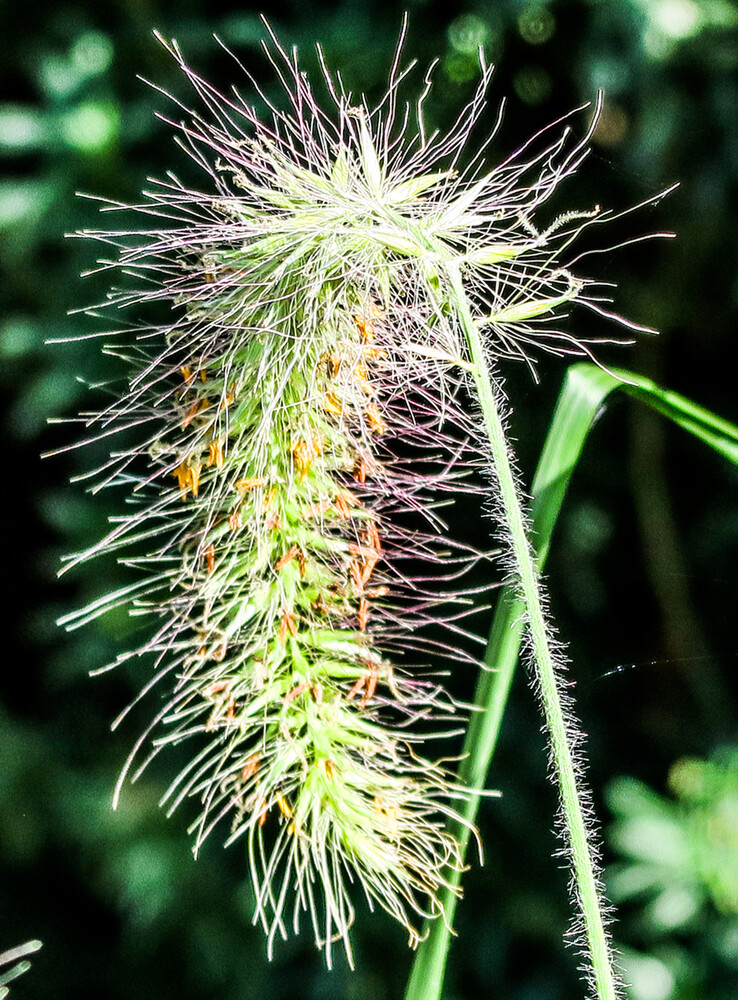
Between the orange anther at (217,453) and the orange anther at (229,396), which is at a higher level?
the orange anther at (229,396)

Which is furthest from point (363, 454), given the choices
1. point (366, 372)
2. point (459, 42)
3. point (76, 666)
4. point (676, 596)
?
point (676, 596)

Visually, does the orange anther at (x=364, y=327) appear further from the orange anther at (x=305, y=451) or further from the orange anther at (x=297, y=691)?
the orange anther at (x=297, y=691)

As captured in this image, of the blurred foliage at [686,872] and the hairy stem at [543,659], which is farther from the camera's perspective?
the blurred foliage at [686,872]

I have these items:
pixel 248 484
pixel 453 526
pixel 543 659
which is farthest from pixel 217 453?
pixel 453 526

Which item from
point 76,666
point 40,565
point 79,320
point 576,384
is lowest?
point 576,384

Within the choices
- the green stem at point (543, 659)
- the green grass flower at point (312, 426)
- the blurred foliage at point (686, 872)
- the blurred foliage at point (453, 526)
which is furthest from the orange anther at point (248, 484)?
the blurred foliage at point (686, 872)

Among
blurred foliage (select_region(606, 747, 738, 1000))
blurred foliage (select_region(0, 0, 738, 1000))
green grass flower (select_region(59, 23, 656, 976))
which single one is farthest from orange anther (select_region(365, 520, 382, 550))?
blurred foliage (select_region(606, 747, 738, 1000))

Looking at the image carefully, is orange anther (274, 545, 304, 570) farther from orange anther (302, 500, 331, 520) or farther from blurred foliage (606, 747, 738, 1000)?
blurred foliage (606, 747, 738, 1000)

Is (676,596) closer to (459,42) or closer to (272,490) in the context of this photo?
(459,42)
